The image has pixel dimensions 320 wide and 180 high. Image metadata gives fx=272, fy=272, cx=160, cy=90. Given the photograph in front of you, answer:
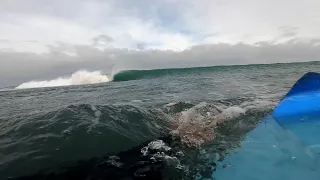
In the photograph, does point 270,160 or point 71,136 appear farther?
point 71,136

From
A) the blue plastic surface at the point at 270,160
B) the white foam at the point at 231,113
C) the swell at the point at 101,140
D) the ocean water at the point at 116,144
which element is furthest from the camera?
the white foam at the point at 231,113

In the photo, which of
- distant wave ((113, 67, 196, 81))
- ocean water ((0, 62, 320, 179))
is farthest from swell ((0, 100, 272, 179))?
distant wave ((113, 67, 196, 81))

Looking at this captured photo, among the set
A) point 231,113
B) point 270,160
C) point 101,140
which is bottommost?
point 270,160

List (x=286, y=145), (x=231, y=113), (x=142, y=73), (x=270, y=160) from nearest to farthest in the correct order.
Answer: (x=270, y=160) < (x=286, y=145) < (x=231, y=113) < (x=142, y=73)

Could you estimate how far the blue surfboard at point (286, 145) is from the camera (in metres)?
3.71

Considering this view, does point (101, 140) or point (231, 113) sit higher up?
point (101, 140)

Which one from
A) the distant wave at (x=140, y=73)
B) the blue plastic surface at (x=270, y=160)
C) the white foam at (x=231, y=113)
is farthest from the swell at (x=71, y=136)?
the distant wave at (x=140, y=73)

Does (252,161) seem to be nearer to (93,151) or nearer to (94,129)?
(93,151)

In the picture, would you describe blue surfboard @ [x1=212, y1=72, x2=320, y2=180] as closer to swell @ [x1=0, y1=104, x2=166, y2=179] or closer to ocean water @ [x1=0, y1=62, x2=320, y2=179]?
ocean water @ [x1=0, y1=62, x2=320, y2=179]

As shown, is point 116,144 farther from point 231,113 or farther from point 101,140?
point 231,113

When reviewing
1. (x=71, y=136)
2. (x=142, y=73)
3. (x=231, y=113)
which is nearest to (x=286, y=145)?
(x=231, y=113)

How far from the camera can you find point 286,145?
15.5ft

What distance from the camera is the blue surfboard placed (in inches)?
146

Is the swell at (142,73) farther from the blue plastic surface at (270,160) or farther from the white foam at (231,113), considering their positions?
the blue plastic surface at (270,160)
